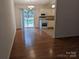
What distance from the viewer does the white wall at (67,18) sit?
5160 mm

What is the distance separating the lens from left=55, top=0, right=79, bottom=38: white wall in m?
5.16

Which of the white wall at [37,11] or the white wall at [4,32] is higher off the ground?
the white wall at [37,11]

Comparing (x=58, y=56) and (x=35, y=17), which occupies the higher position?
(x=35, y=17)

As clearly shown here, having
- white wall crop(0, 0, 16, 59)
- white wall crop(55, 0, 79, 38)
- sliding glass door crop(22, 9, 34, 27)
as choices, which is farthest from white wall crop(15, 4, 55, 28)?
white wall crop(0, 0, 16, 59)

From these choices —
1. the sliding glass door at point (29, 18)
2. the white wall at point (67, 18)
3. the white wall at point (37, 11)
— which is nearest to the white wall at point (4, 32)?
the white wall at point (67, 18)

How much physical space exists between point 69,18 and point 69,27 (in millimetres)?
408

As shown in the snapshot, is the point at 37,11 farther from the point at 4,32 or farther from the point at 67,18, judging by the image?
the point at 4,32

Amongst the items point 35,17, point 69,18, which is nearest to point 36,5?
point 35,17

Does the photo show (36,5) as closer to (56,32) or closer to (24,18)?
(24,18)

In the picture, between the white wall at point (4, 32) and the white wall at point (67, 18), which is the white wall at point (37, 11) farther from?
the white wall at point (4, 32)

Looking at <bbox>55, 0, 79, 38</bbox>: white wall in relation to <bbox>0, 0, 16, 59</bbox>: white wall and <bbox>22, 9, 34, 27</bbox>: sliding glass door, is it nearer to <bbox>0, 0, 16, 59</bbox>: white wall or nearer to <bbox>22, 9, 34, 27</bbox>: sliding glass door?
<bbox>0, 0, 16, 59</bbox>: white wall

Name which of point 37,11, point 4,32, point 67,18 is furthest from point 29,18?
point 4,32

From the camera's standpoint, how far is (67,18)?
533cm

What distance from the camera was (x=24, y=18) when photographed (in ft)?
36.9
